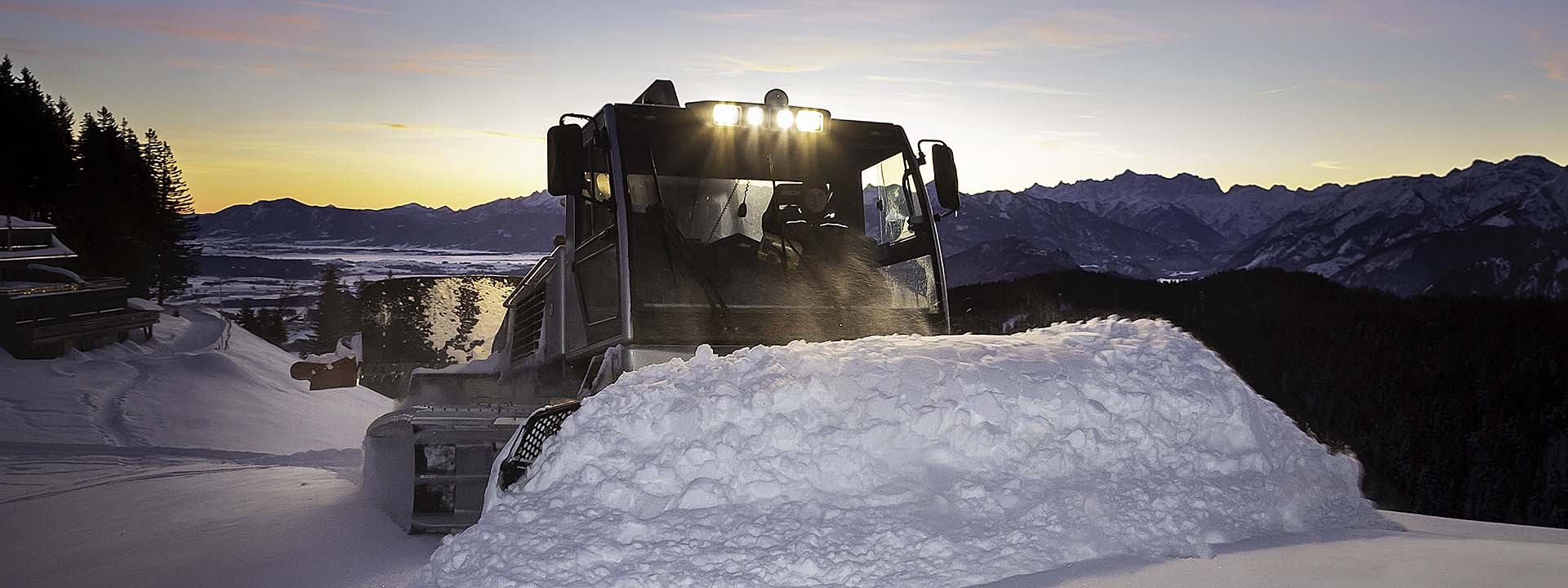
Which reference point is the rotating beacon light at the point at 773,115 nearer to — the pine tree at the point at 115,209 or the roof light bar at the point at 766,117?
the roof light bar at the point at 766,117

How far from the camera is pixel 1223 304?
72.2ft

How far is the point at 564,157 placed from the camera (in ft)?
19.4

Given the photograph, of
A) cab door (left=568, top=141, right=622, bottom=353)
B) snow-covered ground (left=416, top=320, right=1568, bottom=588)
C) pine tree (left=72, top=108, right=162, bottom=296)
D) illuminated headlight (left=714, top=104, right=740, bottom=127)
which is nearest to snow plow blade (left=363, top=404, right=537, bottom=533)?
snow-covered ground (left=416, top=320, right=1568, bottom=588)

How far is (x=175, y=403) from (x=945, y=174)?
1576 centimetres

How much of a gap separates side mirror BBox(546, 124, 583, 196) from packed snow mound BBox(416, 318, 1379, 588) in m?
1.44

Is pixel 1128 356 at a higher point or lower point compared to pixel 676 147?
lower

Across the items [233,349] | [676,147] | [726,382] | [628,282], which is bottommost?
[233,349]

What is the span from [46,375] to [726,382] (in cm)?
1921

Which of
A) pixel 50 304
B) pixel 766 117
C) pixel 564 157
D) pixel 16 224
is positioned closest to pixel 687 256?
pixel 564 157

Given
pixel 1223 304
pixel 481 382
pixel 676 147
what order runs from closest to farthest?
pixel 676 147, pixel 481 382, pixel 1223 304

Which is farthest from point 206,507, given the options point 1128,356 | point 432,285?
point 432,285

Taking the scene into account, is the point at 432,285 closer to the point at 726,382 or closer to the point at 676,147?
the point at 676,147

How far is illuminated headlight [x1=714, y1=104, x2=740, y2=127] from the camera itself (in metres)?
6.41

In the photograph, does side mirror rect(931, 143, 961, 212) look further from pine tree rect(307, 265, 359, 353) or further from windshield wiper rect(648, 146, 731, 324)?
pine tree rect(307, 265, 359, 353)
